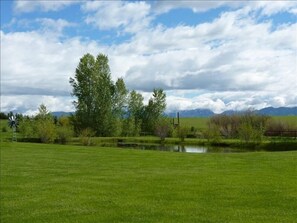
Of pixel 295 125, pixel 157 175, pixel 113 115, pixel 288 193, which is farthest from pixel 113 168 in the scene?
pixel 113 115

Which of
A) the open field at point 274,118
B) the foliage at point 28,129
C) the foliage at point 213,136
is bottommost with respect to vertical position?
the foliage at point 213,136

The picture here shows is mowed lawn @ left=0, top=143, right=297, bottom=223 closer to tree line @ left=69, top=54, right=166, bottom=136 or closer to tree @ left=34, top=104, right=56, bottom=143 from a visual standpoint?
tree @ left=34, top=104, right=56, bottom=143

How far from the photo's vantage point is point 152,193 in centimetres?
1321

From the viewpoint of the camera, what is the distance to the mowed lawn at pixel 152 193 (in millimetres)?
10570

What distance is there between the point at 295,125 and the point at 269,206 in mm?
51748

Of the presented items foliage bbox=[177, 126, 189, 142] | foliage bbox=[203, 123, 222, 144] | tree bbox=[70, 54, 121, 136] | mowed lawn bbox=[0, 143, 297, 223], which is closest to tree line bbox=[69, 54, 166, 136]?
tree bbox=[70, 54, 121, 136]

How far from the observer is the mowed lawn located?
10.6 meters

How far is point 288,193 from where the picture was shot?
1236 centimetres

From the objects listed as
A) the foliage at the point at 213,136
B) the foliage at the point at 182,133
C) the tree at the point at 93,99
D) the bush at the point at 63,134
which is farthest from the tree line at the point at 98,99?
the foliage at the point at 213,136

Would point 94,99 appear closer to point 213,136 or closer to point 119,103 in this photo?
point 119,103

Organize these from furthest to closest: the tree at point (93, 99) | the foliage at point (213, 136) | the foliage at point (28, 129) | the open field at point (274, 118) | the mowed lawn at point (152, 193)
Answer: the tree at point (93, 99) → the open field at point (274, 118) → the foliage at point (28, 129) → the foliage at point (213, 136) → the mowed lawn at point (152, 193)

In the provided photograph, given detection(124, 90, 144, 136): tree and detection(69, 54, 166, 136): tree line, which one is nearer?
detection(69, 54, 166, 136): tree line

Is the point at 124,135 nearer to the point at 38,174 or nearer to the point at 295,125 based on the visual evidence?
the point at 295,125

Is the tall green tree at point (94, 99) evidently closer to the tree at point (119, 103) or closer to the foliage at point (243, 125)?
the tree at point (119, 103)
